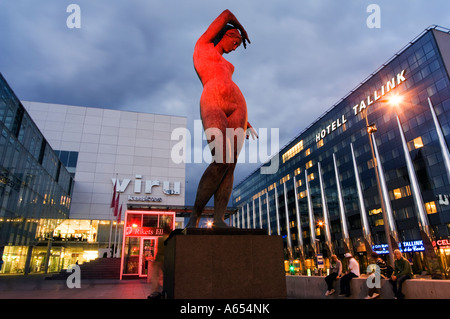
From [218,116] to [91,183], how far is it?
40.3 metres

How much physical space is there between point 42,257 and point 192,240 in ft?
136

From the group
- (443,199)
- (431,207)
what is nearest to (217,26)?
(443,199)

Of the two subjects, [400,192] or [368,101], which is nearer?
[400,192]

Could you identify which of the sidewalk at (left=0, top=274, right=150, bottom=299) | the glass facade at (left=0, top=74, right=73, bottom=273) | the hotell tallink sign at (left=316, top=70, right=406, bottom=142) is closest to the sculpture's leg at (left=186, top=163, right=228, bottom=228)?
the sidewalk at (left=0, top=274, right=150, bottom=299)

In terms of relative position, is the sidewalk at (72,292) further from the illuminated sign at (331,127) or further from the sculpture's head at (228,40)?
the illuminated sign at (331,127)

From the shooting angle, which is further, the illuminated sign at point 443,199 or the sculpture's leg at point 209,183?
the illuminated sign at point 443,199

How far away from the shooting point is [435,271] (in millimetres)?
36812

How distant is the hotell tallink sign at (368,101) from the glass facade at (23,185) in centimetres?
4037

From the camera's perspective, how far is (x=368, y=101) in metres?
53.1

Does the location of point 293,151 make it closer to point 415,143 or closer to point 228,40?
point 415,143

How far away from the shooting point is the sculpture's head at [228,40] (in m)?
5.95

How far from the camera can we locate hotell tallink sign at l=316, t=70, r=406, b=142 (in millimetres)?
48125

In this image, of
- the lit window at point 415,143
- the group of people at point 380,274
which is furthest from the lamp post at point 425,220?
the group of people at point 380,274
